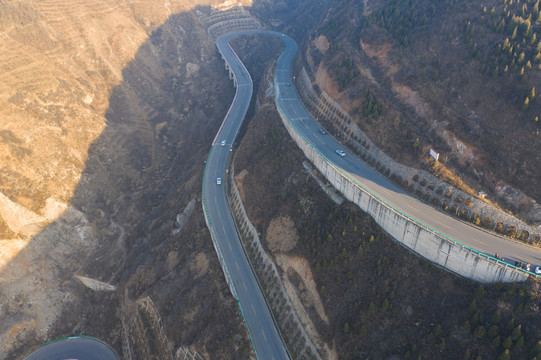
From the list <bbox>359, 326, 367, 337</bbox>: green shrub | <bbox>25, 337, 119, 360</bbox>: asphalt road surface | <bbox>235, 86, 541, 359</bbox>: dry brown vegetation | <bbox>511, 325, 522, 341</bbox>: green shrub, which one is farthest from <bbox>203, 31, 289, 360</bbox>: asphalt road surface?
<bbox>511, 325, 522, 341</bbox>: green shrub

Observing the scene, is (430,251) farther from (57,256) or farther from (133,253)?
(57,256)

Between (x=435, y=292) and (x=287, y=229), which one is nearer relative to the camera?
(x=435, y=292)

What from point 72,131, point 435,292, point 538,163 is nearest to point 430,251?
point 435,292

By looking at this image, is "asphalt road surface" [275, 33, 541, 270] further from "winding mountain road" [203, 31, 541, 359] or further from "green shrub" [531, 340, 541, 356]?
"green shrub" [531, 340, 541, 356]

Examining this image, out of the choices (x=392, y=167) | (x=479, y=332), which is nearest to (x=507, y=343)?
(x=479, y=332)

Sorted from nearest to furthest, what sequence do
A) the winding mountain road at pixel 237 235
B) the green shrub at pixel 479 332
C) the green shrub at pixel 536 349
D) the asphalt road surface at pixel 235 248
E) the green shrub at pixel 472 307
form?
the green shrub at pixel 536 349 < the green shrub at pixel 479 332 < the green shrub at pixel 472 307 < the winding mountain road at pixel 237 235 < the asphalt road surface at pixel 235 248

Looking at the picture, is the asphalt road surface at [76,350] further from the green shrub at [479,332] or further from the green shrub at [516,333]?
the green shrub at [516,333]

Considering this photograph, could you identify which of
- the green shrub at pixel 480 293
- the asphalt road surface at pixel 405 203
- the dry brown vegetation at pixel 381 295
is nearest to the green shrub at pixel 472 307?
the dry brown vegetation at pixel 381 295
